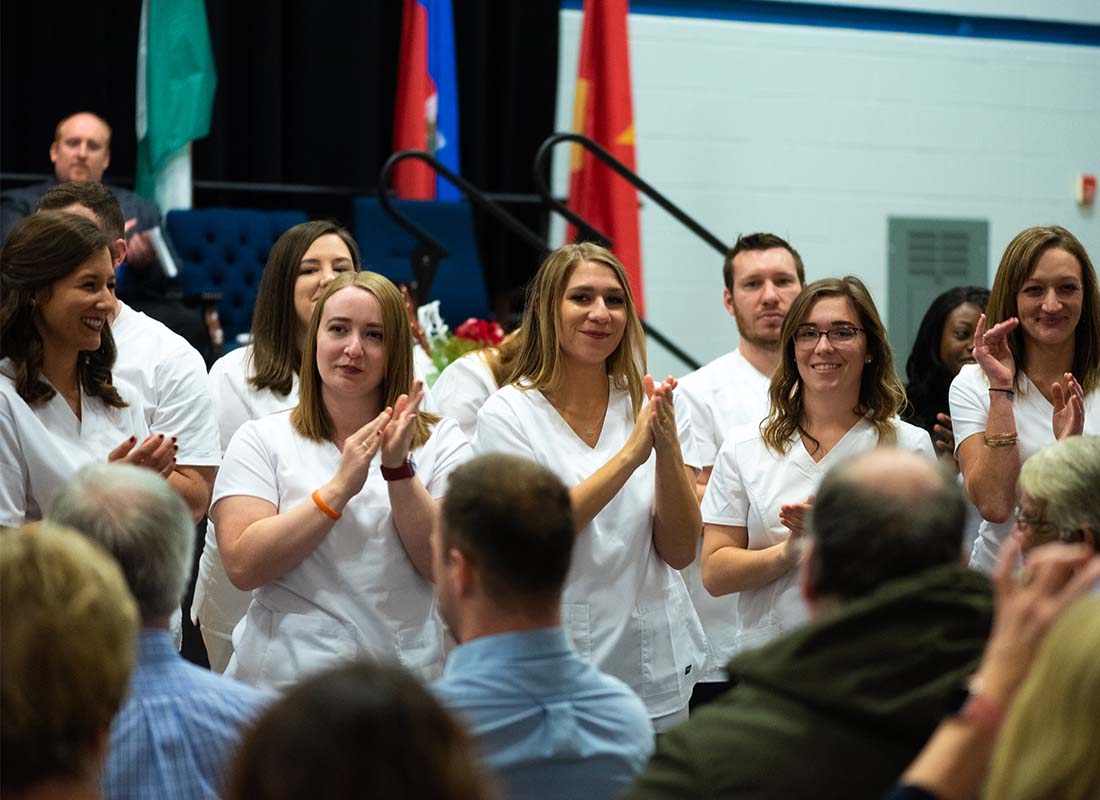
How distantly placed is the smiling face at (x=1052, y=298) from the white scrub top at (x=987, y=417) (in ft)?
0.40

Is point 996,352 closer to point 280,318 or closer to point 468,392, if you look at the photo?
point 468,392

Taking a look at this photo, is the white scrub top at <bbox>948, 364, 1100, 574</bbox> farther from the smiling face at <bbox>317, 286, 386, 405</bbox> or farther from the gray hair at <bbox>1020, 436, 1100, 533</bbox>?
the smiling face at <bbox>317, 286, 386, 405</bbox>

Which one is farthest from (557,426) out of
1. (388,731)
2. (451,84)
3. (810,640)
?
(451,84)

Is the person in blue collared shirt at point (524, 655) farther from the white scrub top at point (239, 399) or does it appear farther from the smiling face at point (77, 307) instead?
the white scrub top at point (239, 399)

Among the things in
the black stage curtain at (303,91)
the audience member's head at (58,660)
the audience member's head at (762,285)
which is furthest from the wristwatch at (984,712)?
the black stage curtain at (303,91)

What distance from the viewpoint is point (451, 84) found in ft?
24.4

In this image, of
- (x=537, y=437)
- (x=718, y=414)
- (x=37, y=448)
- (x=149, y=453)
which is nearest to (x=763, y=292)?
(x=718, y=414)

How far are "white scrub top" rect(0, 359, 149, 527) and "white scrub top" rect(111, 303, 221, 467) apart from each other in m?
0.22

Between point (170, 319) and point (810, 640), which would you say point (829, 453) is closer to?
point (810, 640)

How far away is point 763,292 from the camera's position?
4.06 m

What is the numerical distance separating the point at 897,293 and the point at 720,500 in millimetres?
5156

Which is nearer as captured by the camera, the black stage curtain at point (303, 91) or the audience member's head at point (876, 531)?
the audience member's head at point (876, 531)

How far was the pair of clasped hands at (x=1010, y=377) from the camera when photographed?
328 cm

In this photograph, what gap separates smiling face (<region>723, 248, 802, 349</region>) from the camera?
4027mm
